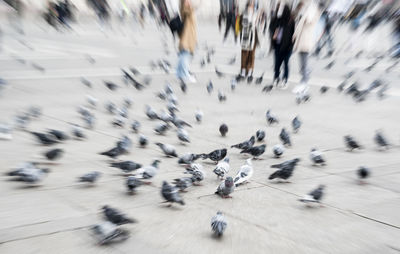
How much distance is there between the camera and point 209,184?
473 cm

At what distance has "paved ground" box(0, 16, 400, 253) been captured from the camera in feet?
11.5

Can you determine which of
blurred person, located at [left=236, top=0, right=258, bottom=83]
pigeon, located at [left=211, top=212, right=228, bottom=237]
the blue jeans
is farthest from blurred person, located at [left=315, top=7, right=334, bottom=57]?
pigeon, located at [left=211, top=212, right=228, bottom=237]

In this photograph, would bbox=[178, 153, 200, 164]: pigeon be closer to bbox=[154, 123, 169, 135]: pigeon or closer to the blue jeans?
bbox=[154, 123, 169, 135]: pigeon

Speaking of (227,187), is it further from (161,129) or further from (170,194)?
(161,129)

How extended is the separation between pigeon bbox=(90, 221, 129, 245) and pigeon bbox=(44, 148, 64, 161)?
179 cm

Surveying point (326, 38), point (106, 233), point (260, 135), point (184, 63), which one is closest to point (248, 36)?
point (184, 63)

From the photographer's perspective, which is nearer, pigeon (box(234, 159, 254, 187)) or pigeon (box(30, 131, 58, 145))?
pigeon (box(234, 159, 254, 187))

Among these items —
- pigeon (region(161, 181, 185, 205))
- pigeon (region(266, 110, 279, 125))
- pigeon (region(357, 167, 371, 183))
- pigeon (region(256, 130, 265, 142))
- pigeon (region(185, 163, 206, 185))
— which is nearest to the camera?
pigeon (region(161, 181, 185, 205))

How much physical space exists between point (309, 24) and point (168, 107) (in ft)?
15.3

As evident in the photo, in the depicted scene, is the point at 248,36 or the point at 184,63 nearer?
the point at 184,63

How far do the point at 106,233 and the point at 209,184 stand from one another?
1.63 m

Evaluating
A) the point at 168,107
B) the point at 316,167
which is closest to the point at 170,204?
the point at 316,167

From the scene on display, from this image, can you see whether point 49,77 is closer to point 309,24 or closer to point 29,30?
point 309,24

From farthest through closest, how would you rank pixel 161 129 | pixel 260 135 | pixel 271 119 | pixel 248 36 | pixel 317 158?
pixel 248 36, pixel 271 119, pixel 161 129, pixel 260 135, pixel 317 158
